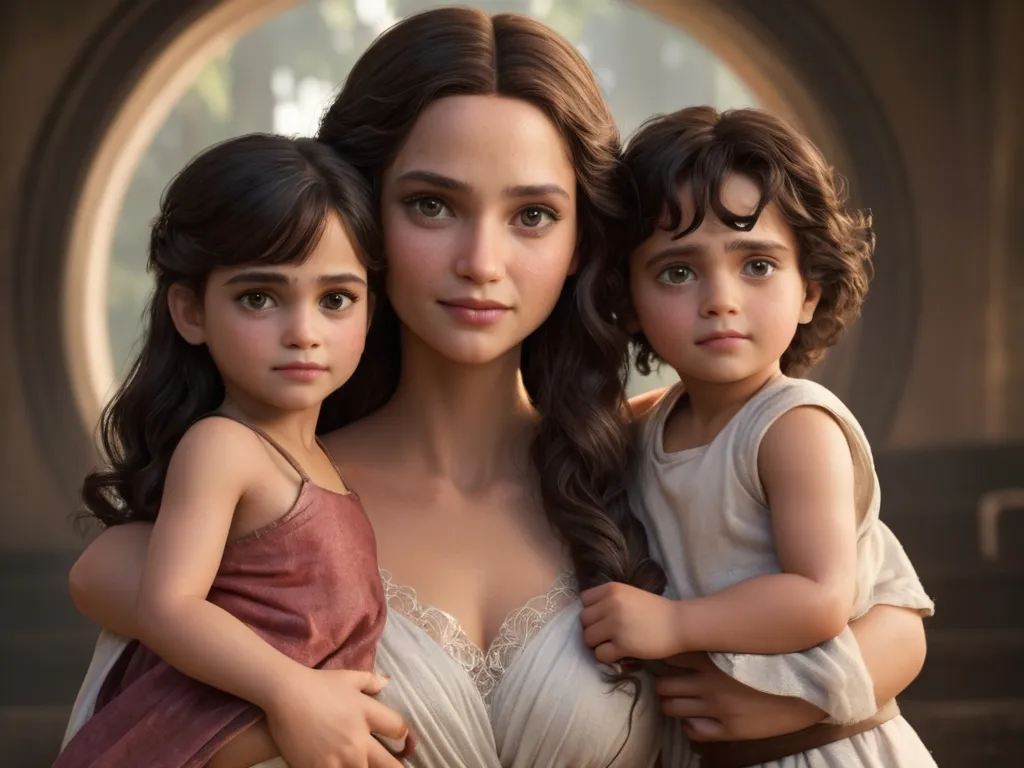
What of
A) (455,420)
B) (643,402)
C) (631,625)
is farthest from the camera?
(643,402)

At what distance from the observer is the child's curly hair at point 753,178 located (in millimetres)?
2188

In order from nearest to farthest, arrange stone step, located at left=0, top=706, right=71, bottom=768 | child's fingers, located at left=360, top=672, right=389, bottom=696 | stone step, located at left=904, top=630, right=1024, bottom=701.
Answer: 1. child's fingers, located at left=360, top=672, right=389, bottom=696
2. stone step, located at left=0, top=706, right=71, bottom=768
3. stone step, located at left=904, top=630, right=1024, bottom=701

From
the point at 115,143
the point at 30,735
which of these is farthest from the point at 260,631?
the point at 115,143

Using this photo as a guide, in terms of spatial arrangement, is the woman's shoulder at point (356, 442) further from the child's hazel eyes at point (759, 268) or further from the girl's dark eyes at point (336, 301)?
the child's hazel eyes at point (759, 268)

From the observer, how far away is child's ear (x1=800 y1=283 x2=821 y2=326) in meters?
2.34

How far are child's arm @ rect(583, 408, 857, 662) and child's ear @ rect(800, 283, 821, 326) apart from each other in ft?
0.91

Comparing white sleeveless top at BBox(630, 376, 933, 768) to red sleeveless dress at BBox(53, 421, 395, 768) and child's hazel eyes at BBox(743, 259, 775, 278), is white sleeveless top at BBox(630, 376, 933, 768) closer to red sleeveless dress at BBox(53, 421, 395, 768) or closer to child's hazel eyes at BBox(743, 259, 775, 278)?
child's hazel eyes at BBox(743, 259, 775, 278)

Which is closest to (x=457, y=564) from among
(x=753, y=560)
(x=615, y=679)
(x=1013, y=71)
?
(x=615, y=679)

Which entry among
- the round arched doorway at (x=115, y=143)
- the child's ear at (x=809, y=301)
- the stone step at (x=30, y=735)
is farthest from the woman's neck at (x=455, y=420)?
the round arched doorway at (x=115, y=143)

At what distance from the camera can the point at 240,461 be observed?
1.96 meters

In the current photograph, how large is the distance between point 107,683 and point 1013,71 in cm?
548

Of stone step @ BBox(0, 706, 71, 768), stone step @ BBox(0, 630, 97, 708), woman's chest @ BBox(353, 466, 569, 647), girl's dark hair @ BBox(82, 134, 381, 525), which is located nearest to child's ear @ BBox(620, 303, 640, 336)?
woman's chest @ BBox(353, 466, 569, 647)

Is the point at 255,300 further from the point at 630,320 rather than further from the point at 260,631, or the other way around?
the point at 630,320

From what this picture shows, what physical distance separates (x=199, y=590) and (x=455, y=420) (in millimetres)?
688
